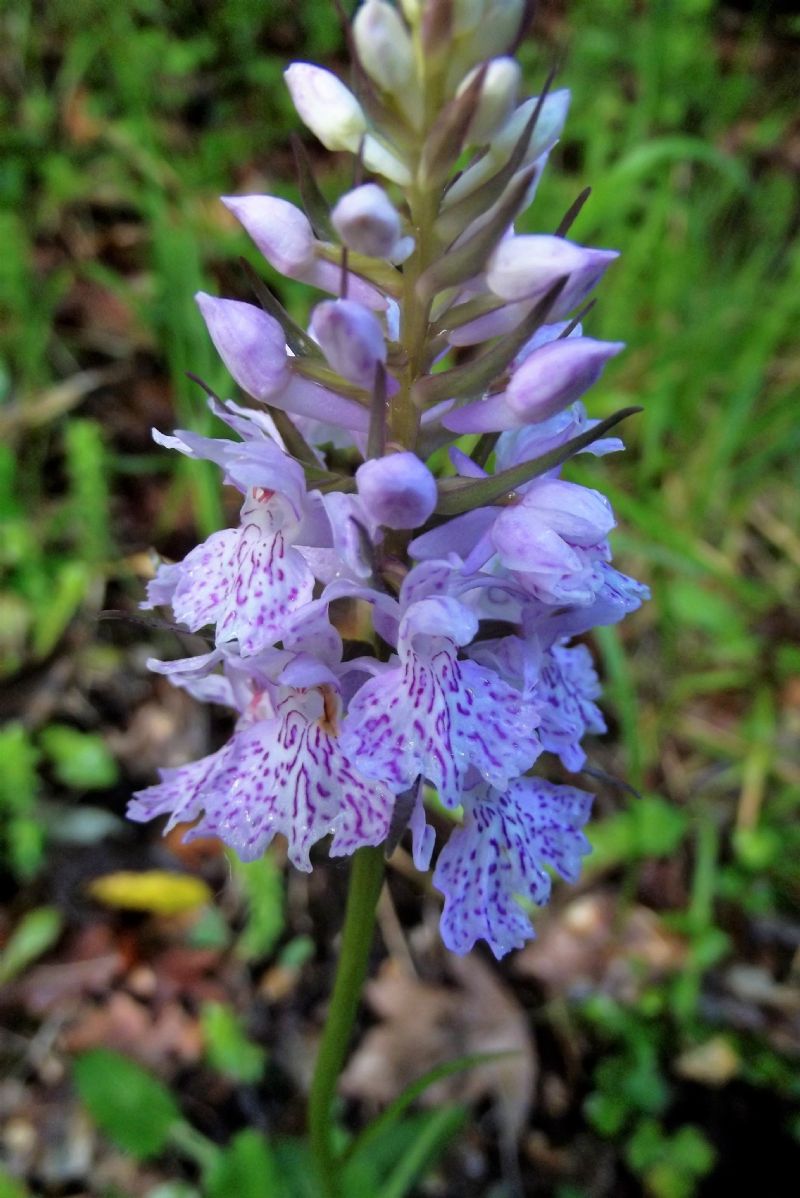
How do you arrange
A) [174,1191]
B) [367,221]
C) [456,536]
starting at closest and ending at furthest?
[367,221] → [456,536] → [174,1191]

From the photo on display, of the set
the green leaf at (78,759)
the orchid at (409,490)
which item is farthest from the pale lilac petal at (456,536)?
the green leaf at (78,759)

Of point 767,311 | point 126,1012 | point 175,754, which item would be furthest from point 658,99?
point 126,1012

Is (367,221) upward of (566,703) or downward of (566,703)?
upward

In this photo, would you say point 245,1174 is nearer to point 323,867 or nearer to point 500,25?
point 323,867

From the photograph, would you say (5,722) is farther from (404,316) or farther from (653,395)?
(653,395)

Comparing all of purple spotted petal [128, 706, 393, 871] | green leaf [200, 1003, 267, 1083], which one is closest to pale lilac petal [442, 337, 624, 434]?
purple spotted petal [128, 706, 393, 871]

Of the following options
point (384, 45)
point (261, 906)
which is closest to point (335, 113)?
point (384, 45)

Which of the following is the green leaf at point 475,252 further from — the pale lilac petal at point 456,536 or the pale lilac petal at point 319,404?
the pale lilac petal at point 456,536

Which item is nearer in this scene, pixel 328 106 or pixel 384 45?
pixel 384 45
